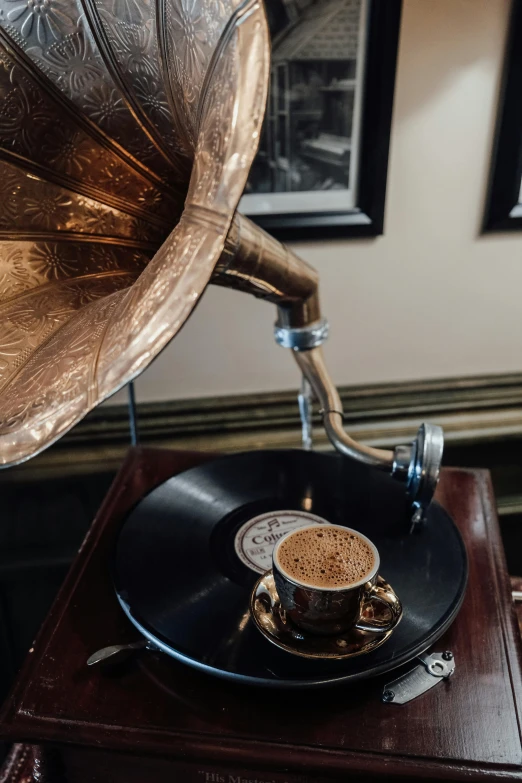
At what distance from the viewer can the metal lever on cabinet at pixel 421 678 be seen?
633 mm

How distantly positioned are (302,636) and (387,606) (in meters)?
0.10

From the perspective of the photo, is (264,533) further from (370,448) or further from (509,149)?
(509,149)

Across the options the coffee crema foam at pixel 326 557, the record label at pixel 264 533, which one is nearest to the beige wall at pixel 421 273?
the record label at pixel 264 533

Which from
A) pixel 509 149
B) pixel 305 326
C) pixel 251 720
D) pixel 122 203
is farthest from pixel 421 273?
pixel 251 720

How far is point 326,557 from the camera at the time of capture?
69cm

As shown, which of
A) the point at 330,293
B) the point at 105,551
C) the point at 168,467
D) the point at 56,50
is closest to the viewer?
the point at 56,50

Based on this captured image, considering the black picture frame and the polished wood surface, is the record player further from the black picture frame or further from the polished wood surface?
the black picture frame

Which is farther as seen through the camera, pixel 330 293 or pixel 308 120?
pixel 330 293

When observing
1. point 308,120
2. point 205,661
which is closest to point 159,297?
point 205,661

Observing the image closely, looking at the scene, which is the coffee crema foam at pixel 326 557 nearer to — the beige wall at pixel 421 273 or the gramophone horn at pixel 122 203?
the gramophone horn at pixel 122 203

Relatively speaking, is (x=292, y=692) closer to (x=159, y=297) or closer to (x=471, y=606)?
(x=471, y=606)

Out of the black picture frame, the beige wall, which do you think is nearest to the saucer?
the beige wall

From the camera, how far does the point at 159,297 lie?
54 cm

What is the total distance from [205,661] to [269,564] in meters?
0.19
